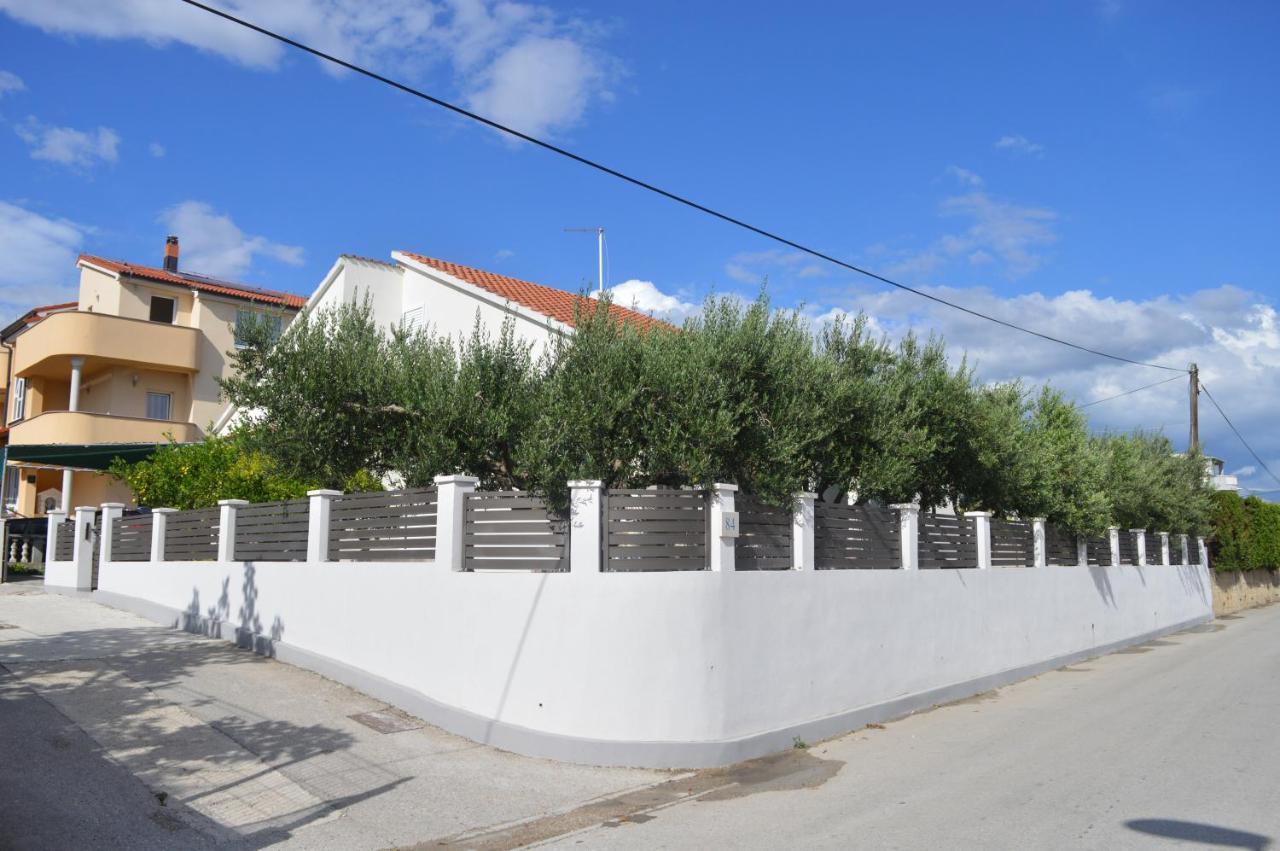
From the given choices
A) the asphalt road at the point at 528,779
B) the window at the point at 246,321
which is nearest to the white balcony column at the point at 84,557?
the asphalt road at the point at 528,779

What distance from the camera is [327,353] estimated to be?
11133mm

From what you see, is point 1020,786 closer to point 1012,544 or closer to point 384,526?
point 384,526

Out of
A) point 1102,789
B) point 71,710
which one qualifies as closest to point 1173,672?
point 1102,789

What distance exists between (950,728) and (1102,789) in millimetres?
3061

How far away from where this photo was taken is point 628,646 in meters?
8.55

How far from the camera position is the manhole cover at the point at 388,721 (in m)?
9.49

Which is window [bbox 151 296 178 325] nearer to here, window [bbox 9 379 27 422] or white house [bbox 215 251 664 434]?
window [bbox 9 379 27 422]

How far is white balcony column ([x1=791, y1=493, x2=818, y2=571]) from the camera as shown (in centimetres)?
1016

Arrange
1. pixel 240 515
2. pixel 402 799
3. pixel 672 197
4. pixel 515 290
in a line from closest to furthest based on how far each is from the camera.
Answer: pixel 402 799
pixel 672 197
pixel 240 515
pixel 515 290

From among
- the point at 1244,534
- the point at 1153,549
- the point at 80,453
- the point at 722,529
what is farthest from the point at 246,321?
the point at 1244,534

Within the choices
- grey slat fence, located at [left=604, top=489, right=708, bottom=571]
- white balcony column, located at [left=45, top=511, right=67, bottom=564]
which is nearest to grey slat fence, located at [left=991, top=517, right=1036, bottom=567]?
grey slat fence, located at [left=604, top=489, right=708, bottom=571]

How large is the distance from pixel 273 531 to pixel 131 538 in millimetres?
6042

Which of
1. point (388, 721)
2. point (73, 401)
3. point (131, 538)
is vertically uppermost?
point (73, 401)

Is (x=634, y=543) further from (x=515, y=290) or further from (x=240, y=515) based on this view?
(x=515, y=290)
